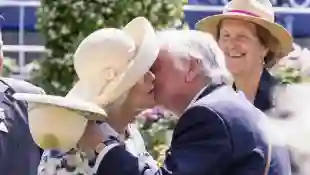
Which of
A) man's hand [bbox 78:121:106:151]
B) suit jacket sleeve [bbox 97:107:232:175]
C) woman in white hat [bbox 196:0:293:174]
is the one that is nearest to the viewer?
suit jacket sleeve [bbox 97:107:232:175]

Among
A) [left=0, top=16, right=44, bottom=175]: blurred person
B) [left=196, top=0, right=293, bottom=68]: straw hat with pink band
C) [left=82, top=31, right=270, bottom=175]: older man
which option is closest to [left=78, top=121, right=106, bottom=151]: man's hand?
[left=82, top=31, right=270, bottom=175]: older man

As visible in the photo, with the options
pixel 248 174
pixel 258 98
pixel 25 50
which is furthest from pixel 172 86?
pixel 25 50

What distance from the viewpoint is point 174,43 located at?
2482mm

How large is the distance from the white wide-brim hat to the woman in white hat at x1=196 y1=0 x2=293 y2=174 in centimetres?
114

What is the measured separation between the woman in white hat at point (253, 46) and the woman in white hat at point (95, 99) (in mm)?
1118

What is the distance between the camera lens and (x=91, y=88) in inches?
95.7

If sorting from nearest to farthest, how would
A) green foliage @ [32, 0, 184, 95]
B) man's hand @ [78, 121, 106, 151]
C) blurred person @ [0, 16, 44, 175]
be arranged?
1. man's hand @ [78, 121, 106, 151]
2. blurred person @ [0, 16, 44, 175]
3. green foliage @ [32, 0, 184, 95]

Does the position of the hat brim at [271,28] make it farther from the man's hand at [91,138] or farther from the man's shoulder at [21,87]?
the man's hand at [91,138]

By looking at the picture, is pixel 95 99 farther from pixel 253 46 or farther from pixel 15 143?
pixel 253 46

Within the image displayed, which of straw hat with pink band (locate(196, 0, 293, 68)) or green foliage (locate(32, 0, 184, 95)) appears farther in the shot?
green foliage (locate(32, 0, 184, 95))

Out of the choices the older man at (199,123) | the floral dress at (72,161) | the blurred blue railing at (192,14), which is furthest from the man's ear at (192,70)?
the blurred blue railing at (192,14)

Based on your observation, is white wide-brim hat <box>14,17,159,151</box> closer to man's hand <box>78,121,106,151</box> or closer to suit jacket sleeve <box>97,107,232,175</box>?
man's hand <box>78,121,106,151</box>

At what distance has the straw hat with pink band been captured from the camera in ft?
11.8

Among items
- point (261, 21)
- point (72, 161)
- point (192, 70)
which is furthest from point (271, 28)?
point (72, 161)
